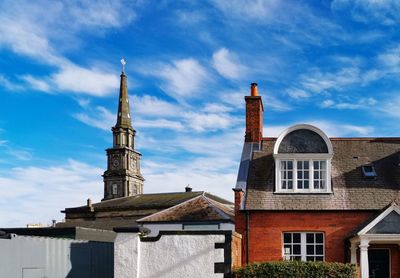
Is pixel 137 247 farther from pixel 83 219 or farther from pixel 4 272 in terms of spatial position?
pixel 83 219

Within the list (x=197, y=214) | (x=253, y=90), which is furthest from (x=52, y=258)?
(x=197, y=214)

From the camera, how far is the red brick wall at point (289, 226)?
2198 cm

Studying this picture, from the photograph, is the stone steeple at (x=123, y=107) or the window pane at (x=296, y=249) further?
the stone steeple at (x=123, y=107)

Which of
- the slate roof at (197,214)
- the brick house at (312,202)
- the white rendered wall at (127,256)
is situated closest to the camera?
the white rendered wall at (127,256)

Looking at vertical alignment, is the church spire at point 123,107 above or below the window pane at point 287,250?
above

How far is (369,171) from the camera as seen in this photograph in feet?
77.6

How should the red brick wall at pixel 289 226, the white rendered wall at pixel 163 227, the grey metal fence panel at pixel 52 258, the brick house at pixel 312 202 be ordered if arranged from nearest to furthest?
the grey metal fence panel at pixel 52 258 → the brick house at pixel 312 202 → the red brick wall at pixel 289 226 → the white rendered wall at pixel 163 227

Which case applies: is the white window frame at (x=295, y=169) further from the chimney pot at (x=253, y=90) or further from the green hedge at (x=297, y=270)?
the green hedge at (x=297, y=270)

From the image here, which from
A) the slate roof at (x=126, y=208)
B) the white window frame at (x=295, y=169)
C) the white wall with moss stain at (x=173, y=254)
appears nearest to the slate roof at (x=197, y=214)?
the white window frame at (x=295, y=169)

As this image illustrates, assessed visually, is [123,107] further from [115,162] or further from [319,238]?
[319,238]

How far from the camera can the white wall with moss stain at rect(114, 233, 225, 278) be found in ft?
57.6

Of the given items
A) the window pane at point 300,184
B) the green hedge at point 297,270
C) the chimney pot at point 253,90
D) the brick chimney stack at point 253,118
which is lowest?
the green hedge at point 297,270

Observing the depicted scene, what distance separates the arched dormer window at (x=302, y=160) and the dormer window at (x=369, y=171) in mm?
1688

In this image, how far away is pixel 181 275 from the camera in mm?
17641
